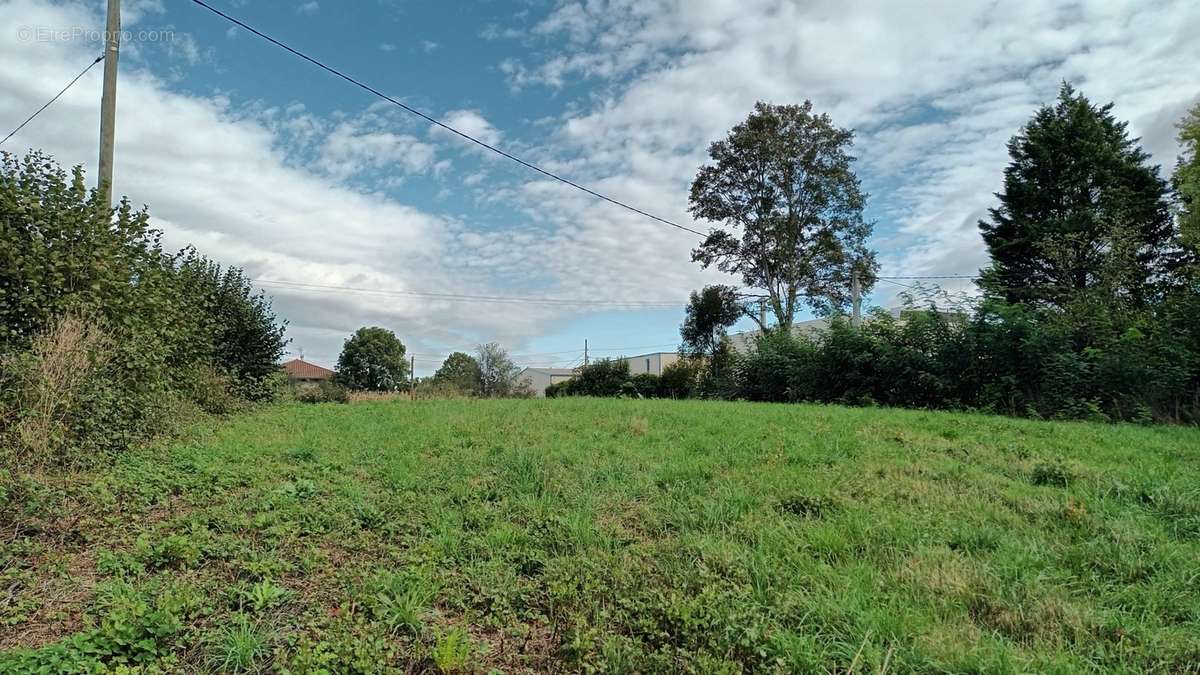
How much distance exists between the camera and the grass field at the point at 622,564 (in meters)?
2.32

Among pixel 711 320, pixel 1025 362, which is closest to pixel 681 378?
pixel 711 320

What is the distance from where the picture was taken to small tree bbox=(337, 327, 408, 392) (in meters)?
46.1

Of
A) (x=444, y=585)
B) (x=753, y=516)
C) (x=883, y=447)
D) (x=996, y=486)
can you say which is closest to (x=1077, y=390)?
(x=883, y=447)

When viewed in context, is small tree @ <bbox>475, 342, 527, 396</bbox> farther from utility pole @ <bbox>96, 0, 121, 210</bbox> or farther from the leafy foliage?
utility pole @ <bbox>96, 0, 121, 210</bbox>

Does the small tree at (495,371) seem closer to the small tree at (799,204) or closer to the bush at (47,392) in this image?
the small tree at (799,204)

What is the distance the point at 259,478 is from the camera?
488cm

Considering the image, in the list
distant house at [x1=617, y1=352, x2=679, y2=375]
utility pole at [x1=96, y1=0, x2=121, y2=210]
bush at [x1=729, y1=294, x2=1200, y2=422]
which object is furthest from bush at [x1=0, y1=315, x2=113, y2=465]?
distant house at [x1=617, y1=352, x2=679, y2=375]

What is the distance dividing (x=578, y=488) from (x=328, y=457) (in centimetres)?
301

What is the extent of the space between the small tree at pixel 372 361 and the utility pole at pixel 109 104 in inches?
1574

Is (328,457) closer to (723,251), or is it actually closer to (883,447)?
(883,447)

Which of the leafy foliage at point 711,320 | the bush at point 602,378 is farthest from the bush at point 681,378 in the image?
the bush at point 602,378

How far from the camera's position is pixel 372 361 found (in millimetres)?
46688

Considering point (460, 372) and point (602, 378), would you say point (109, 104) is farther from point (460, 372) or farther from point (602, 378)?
point (460, 372)

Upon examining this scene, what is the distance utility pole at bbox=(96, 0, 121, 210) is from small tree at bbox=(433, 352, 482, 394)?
2028cm
